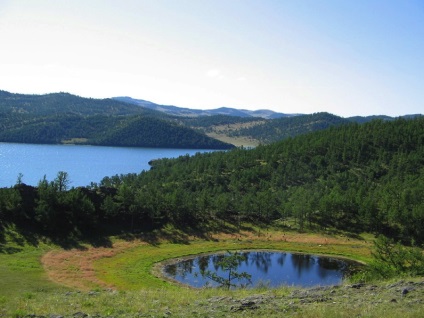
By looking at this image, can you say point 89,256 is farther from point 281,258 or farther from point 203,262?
point 281,258

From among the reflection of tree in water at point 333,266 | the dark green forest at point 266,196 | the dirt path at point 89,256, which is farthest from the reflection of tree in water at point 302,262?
the dark green forest at point 266,196

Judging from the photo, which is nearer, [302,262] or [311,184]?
[302,262]

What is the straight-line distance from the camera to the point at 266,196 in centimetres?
11275

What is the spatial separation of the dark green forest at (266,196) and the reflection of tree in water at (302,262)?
19774 millimetres

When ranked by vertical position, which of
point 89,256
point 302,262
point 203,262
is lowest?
point 302,262

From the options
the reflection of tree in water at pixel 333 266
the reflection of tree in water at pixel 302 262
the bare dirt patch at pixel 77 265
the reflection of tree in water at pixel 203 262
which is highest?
the bare dirt patch at pixel 77 265

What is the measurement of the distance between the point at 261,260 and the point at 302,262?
8710 millimetres

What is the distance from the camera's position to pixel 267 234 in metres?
100

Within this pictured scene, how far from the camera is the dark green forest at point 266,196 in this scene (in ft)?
295

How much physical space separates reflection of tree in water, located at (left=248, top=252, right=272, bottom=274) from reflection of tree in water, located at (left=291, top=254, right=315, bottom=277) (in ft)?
17.5

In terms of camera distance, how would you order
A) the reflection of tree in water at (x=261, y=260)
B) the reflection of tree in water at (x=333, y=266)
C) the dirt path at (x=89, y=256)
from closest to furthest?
the dirt path at (x=89, y=256) → the reflection of tree in water at (x=333, y=266) → the reflection of tree in water at (x=261, y=260)

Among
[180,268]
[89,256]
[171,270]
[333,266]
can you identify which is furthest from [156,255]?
[333,266]

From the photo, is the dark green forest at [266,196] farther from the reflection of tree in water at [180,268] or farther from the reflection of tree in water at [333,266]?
the reflection of tree in water at [180,268]

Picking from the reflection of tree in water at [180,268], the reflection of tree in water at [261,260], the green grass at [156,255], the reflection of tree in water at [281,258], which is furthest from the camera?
the reflection of tree in water at [281,258]
